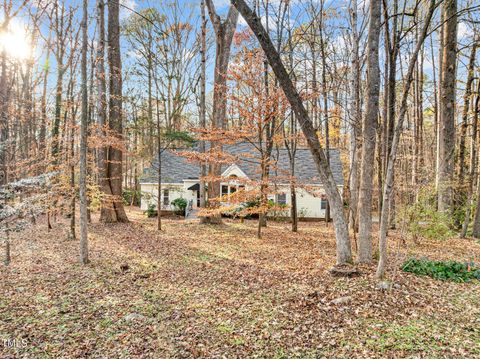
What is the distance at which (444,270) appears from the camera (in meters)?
5.82

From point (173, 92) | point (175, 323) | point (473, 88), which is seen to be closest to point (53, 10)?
point (173, 92)

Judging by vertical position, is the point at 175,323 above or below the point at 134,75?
below

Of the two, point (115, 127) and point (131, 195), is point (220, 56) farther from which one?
point (131, 195)

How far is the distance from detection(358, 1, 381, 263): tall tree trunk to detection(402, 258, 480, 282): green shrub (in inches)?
33.2

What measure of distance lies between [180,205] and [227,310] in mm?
14796

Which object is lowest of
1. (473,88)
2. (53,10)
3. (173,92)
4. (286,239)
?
(286,239)

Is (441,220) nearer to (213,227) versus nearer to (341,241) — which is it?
(341,241)

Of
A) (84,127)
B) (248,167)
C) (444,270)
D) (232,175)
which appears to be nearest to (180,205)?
(232,175)

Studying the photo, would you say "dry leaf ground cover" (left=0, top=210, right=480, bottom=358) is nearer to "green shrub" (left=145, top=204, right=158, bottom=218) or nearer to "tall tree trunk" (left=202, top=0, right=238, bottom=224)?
"tall tree trunk" (left=202, top=0, right=238, bottom=224)

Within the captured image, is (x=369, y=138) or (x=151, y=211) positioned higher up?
(x=369, y=138)

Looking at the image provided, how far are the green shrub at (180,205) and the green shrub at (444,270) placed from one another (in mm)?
14829

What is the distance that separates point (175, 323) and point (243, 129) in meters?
6.91

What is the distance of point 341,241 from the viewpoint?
605 cm

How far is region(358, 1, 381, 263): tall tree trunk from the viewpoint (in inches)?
231
